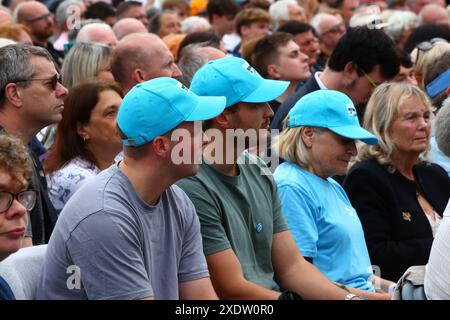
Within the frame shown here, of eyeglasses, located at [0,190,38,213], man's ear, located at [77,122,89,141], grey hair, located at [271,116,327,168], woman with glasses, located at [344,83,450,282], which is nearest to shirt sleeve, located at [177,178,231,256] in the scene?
grey hair, located at [271,116,327,168]

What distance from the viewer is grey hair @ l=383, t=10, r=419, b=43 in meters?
11.9

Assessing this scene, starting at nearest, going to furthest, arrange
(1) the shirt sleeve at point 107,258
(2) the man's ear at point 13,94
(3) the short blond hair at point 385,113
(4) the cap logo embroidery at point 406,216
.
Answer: (1) the shirt sleeve at point 107,258
(2) the man's ear at point 13,94
(4) the cap logo embroidery at point 406,216
(3) the short blond hair at point 385,113

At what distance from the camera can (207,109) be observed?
13.1 ft

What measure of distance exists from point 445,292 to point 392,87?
2418 millimetres

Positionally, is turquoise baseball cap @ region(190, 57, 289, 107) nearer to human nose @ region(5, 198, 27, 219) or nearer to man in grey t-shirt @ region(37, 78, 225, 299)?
man in grey t-shirt @ region(37, 78, 225, 299)

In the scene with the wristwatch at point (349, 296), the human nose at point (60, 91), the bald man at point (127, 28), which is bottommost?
the wristwatch at point (349, 296)

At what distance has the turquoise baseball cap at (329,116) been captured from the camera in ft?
16.8

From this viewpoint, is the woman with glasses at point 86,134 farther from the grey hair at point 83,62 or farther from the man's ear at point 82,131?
the grey hair at point 83,62

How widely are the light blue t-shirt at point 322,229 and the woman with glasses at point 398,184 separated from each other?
1.67 feet

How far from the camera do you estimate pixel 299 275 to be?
4676 millimetres

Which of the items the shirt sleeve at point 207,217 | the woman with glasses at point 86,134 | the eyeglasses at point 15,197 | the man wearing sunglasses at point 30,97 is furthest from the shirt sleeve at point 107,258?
the woman with glasses at point 86,134

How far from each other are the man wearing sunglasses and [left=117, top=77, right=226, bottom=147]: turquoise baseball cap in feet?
3.83

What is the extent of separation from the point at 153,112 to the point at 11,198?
744mm

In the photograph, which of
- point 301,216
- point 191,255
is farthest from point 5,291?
point 301,216
